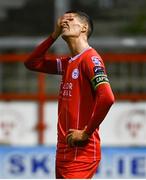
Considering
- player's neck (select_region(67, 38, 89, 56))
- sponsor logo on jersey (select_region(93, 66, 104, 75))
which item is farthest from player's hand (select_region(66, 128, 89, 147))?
player's neck (select_region(67, 38, 89, 56))

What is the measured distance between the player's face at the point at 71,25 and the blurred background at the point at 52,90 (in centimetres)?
420

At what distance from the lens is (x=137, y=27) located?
15.9 m

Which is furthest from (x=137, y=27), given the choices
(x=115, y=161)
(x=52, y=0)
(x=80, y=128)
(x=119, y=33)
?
(x=80, y=128)

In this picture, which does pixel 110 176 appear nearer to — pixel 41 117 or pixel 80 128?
pixel 41 117

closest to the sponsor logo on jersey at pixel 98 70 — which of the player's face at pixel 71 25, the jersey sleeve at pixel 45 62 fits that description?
the player's face at pixel 71 25

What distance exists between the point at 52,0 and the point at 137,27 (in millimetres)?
1561

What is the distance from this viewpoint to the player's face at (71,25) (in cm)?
516

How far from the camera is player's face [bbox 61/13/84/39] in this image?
203 inches

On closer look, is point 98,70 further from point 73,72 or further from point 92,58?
point 73,72

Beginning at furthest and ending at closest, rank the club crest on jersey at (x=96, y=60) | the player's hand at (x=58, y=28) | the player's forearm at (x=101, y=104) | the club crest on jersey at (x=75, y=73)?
the player's hand at (x=58, y=28), the club crest on jersey at (x=75, y=73), the club crest on jersey at (x=96, y=60), the player's forearm at (x=101, y=104)

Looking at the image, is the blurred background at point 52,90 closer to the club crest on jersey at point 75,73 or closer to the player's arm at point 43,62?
the player's arm at point 43,62

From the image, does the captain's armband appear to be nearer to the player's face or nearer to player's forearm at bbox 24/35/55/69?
the player's face

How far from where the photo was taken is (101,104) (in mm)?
4902

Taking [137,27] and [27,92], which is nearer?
[27,92]
